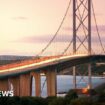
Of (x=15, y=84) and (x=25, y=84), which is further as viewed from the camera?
(x=15, y=84)

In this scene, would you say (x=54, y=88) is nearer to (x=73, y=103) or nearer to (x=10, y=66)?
(x=10, y=66)

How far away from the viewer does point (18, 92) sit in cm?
6216

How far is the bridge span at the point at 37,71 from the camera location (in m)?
56.9

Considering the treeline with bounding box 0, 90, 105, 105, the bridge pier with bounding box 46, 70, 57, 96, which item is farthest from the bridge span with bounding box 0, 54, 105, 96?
the treeline with bounding box 0, 90, 105, 105

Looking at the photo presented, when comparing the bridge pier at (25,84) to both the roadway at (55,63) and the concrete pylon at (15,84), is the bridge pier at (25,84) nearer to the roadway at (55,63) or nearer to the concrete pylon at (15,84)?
the roadway at (55,63)

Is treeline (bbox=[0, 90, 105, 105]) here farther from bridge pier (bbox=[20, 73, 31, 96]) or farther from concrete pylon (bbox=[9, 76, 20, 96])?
concrete pylon (bbox=[9, 76, 20, 96])

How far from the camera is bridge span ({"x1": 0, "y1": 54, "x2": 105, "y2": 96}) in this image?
56.9 m

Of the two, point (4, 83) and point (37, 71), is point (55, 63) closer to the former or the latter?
point (37, 71)

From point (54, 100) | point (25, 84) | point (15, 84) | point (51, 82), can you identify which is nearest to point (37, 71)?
point (51, 82)

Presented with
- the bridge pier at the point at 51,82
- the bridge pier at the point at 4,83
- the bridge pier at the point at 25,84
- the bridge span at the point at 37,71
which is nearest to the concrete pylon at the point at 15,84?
the bridge span at the point at 37,71

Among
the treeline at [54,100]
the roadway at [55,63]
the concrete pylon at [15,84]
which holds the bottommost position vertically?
the concrete pylon at [15,84]

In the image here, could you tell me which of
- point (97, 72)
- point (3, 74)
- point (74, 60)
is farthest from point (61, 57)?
point (97, 72)

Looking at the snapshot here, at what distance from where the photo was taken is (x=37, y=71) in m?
59.1

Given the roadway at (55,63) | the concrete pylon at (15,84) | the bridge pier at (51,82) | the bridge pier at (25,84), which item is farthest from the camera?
the concrete pylon at (15,84)
